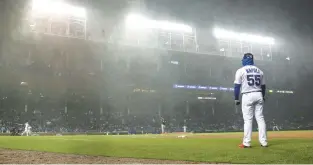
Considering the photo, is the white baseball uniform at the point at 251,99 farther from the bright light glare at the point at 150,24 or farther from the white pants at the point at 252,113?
the bright light glare at the point at 150,24

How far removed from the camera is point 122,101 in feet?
94.1

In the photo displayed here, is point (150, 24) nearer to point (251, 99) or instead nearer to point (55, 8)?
point (55, 8)

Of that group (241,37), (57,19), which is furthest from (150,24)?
(241,37)

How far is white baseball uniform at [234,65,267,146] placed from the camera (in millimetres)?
4773

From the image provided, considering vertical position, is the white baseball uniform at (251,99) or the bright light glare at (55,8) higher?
the bright light glare at (55,8)

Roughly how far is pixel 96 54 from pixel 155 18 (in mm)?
6160

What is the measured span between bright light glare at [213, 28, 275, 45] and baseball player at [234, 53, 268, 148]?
73.3ft

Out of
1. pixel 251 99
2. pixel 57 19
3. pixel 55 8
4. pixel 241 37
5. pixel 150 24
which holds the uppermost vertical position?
pixel 55 8

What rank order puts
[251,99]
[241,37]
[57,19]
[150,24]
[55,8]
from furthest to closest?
[241,37] < [150,24] < [57,19] < [55,8] < [251,99]

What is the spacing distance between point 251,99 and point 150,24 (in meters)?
21.1

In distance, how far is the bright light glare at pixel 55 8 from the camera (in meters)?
21.8

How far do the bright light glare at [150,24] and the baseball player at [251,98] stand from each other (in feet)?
64.2

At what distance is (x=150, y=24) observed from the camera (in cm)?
2506

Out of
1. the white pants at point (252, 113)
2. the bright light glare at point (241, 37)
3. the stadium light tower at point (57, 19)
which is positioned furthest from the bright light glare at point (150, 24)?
the white pants at point (252, 113)
